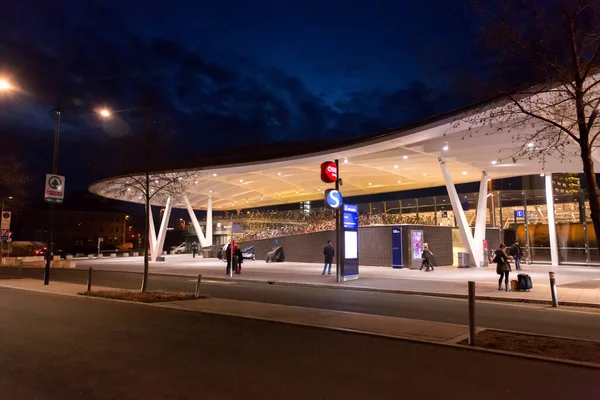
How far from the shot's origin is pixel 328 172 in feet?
66.3

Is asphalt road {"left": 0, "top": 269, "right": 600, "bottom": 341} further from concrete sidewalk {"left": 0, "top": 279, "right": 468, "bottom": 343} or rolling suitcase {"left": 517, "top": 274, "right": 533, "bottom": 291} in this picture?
rolling suitcase {"left": 517, "top": 274, "right": 533, "bottom": 291}

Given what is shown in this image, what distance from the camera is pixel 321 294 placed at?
16.1 meters

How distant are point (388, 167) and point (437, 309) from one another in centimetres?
2144

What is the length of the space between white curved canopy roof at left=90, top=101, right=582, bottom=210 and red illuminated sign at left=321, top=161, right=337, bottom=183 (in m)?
2.97

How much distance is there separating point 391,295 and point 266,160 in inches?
578

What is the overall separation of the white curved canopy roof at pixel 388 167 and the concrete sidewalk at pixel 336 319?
23.2 ft

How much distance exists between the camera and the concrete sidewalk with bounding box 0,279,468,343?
8484mm

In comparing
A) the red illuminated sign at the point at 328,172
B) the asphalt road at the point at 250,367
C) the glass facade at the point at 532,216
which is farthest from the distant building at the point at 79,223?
the asphalt road at the point at 250,367

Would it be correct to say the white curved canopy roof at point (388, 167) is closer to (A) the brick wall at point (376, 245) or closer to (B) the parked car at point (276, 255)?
(A) the brick wall at point (376, 245)

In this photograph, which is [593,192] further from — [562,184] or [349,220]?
[562,184]

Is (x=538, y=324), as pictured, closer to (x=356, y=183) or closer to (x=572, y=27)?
(x=572, y=27)

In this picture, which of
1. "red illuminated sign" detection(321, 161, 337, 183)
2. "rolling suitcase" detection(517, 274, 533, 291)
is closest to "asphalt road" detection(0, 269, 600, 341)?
"rolling suitcase" detection(517, 274, 533, 291)

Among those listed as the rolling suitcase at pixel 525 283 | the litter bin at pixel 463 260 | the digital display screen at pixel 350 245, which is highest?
the digital display screen at pixel 350 245

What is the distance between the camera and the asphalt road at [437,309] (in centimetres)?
970
